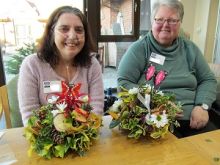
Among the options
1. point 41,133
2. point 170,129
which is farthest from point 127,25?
point 41,133

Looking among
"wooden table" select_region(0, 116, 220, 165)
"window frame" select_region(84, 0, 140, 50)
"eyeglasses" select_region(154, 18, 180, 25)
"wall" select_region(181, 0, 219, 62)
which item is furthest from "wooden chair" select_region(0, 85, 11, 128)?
"wall" select_region(181, 0, 219, 62)

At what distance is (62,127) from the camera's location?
2.90 feet

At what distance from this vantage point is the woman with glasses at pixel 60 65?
1369 mm

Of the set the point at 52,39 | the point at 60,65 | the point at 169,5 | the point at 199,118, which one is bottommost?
the point at 199,118

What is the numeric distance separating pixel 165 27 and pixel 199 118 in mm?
673

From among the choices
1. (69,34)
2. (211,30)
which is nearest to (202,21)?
(211,30)

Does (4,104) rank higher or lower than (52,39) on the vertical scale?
lower

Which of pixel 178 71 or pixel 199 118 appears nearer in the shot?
pixel 199 118

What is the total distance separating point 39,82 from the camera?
1408 mm

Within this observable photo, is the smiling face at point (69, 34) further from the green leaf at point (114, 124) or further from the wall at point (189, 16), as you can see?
the wall at point (189, 16)

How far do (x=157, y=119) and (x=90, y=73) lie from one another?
2.07 ft

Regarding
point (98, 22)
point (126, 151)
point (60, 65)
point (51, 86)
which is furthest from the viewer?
point (98, 22)

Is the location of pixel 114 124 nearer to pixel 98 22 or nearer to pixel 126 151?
pixel 126 151

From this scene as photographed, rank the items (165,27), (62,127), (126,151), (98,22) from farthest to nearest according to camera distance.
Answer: (98,22)
(165,27)
(126,151)
(62,127)
